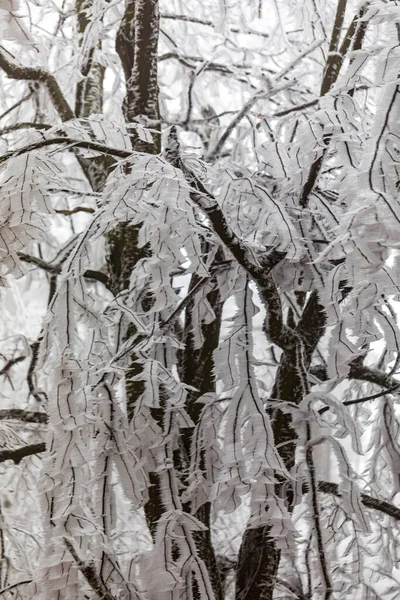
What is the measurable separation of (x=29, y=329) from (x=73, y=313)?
2214 millimetres

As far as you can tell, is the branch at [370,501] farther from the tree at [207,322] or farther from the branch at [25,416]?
the branch at [25,416]

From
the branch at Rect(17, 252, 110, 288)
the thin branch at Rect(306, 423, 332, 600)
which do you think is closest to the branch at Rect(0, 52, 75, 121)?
the branch at Rect(17, 252, 110, 288)

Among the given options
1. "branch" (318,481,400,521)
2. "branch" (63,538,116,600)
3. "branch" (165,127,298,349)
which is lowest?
"branch" (63,538,116,600)

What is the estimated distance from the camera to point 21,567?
6.74ft

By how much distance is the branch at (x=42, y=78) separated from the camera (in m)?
1.79

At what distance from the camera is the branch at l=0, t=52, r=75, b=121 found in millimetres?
1787

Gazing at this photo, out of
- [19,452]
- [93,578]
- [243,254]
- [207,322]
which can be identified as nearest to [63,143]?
[243,254]

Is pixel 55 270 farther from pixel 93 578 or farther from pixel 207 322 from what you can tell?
pixel 93 578

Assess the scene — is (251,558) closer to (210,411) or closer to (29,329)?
(210,411)

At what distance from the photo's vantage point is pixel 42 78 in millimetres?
1890

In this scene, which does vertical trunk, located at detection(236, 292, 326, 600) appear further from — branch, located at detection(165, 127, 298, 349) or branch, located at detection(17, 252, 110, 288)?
branch, located at detection(17, 252, 110, 288)

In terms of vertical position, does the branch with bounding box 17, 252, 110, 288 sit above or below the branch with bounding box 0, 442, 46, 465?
above

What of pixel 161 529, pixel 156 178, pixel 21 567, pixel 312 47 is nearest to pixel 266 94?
pixel 312 47

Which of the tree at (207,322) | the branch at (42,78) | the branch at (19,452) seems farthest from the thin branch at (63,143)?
the branch at (42,78)
